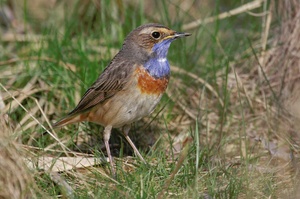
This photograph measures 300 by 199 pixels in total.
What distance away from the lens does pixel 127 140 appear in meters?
7.02

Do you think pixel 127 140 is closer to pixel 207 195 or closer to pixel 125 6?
pixel 207 195

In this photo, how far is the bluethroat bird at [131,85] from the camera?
6.33m

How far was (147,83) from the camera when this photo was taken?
20.8 ft

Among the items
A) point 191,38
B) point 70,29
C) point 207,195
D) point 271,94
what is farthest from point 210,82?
point 207,195

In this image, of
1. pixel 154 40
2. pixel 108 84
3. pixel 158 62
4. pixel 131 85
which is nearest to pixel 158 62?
pixel 158 62

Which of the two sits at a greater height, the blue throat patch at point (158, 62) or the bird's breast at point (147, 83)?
the blue throat patch at point (158, 62)

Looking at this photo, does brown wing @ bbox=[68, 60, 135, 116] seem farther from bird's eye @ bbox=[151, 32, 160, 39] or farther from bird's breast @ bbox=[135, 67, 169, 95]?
bird's eye @ bbox=[151, 32, 160, 39]

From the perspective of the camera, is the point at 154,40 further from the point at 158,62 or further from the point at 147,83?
the point at 147,83

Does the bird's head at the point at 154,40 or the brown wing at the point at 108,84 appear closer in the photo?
the brown wing at the point at 108,84

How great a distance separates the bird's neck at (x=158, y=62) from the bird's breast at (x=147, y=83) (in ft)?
0.16

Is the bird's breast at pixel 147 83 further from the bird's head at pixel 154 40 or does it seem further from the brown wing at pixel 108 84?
the bird's head at pixel 154 40

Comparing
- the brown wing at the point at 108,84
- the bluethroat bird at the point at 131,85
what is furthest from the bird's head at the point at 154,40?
the brown wing at the point at 108,84

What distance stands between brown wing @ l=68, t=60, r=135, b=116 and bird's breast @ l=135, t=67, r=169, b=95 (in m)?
0.09

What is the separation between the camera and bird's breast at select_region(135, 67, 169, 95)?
20.7 feet
